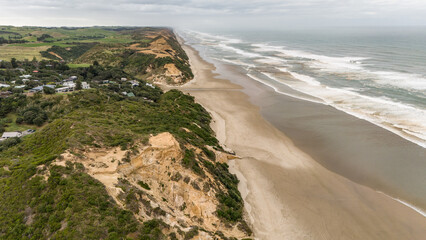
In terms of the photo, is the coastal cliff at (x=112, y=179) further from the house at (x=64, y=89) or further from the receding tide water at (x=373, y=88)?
the receding tide water at (x=373, y=88)

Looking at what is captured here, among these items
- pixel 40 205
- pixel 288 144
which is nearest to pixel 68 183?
pixel 40 205

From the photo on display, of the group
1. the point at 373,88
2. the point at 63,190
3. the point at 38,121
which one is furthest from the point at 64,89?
the point at 373,88

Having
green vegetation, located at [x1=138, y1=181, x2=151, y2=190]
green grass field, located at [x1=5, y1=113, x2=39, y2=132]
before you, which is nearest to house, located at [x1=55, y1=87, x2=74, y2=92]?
green grass field, located at [x1=5, y1=113, x2=39, y2=132]

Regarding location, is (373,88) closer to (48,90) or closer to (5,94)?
(48,90)

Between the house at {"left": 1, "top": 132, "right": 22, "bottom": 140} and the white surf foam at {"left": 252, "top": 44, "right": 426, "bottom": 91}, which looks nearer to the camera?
the house at {"left": 1, "top": 132, "right": 22, "bottom": 140}

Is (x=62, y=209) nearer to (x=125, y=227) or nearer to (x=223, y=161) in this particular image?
(x=125, y=227)

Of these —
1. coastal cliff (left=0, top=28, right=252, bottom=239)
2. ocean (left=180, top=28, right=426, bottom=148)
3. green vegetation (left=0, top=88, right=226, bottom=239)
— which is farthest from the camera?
ocean (left=180, top=28, right=426, bottom=148)

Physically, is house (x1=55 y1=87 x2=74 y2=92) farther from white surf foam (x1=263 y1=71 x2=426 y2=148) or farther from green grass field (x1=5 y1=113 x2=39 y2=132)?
white surf foam (x1=263 y1=71 x2=426 y2=148)
